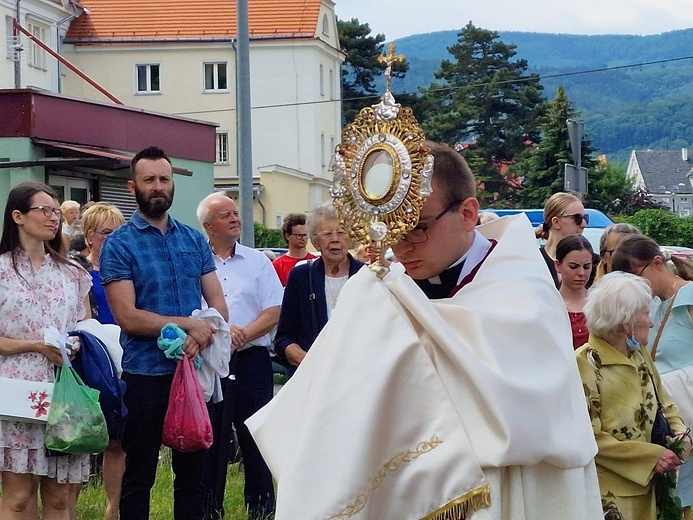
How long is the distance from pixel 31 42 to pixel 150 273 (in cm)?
4199

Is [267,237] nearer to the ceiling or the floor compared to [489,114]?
nearer to the floor

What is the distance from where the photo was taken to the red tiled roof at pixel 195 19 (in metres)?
56.2

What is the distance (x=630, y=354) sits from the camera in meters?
6.04

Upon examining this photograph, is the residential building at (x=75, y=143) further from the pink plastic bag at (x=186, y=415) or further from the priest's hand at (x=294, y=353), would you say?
the pink plastic bag at (x=186, y=415)

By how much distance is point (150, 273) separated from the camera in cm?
658

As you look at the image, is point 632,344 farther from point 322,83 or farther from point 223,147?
point 322,83

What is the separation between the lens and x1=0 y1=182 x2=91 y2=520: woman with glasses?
6.52 metres

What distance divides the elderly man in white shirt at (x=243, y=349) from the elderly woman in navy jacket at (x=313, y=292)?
1.12 feet

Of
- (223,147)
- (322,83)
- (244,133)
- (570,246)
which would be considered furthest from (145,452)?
(322,83)

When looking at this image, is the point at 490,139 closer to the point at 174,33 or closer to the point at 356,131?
the point at 174,33

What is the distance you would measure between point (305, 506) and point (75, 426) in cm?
369

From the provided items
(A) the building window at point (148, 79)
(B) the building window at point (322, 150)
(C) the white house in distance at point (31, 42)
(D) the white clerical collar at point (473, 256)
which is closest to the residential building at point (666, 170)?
(B) the building window at point (322, 150)

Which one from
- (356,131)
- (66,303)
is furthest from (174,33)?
(356,131)

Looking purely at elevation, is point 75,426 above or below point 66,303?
below
